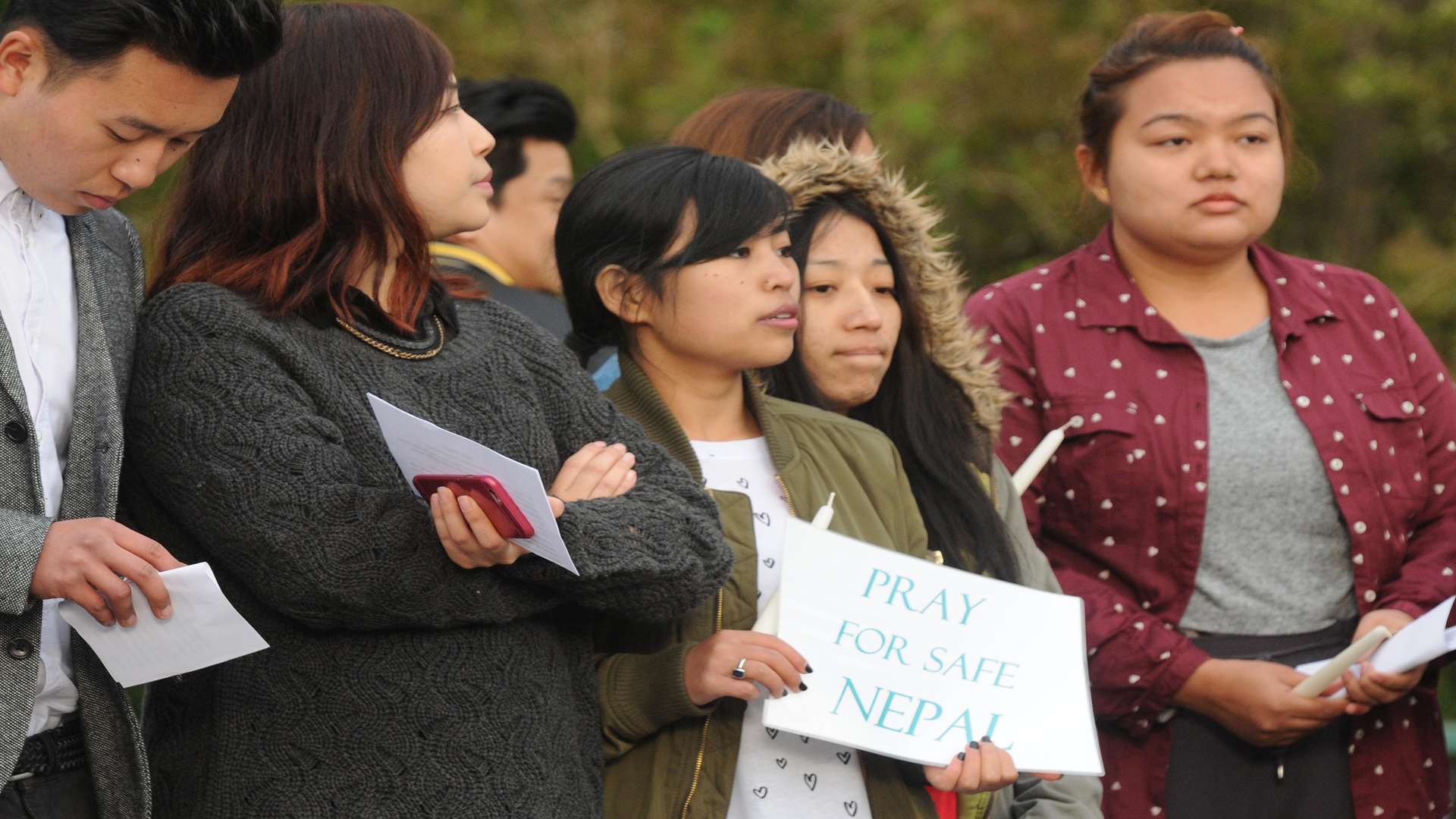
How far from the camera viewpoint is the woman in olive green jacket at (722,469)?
2.74 metres

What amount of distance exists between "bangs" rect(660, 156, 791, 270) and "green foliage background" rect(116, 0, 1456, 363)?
572cm

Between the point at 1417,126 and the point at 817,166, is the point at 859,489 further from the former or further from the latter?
the point at 1417,126

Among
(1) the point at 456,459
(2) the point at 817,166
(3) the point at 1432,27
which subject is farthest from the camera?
(3) the point at 1432,27

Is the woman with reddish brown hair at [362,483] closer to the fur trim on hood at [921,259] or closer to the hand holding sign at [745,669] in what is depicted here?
the hand holding sign at [745,669]

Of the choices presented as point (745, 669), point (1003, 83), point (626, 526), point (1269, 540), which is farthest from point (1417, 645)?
point (1003, 83)

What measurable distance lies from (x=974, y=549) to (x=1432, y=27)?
652cm

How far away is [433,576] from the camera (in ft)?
7.72

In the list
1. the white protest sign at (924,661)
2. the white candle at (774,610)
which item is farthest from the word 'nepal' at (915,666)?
the white candle at (774,610)

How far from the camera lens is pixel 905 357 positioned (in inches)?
139

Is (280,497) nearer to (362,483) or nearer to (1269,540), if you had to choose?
(362,483)

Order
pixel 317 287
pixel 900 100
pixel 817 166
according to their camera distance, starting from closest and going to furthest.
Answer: pixel 317 287 → pixel 817 166 → pixel 900 100

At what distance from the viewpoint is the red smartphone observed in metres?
2.18

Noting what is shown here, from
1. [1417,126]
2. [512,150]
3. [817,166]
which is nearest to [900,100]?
[1417,126]

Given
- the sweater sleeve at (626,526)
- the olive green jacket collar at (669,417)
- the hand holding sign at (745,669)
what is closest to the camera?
the sweater sleeve at (626,526)
